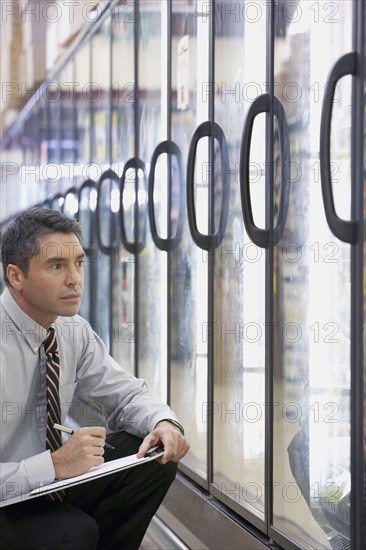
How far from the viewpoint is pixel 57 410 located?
8.23 ft

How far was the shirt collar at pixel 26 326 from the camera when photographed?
249 centimetres

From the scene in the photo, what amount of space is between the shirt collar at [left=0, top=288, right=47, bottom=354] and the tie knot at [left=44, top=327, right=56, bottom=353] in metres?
0.01

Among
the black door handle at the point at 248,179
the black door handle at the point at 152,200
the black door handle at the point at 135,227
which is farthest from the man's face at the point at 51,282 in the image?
the black door handle at the point at 135,227

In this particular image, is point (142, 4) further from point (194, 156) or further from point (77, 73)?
point (77, 73)

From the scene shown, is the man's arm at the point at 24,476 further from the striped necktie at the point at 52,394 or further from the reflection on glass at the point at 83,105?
the reflection on glass at the point at 83,105

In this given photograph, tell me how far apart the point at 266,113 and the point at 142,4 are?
189 centimetres

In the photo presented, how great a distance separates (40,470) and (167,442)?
0.35m

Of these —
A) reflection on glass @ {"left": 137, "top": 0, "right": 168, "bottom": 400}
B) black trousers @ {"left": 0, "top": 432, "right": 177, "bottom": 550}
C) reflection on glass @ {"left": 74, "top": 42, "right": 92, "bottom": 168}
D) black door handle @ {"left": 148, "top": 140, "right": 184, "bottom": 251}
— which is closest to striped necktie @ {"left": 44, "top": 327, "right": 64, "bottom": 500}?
black trousers @ {"left": 0, "top": 432, "right": 177, "bottom": 550}

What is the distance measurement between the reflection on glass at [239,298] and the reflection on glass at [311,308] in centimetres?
17

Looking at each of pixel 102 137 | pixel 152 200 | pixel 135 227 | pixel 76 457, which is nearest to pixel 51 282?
pixel 76 457

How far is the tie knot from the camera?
99.3 inches

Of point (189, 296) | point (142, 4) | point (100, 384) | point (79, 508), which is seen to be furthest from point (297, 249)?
point (142, 4)

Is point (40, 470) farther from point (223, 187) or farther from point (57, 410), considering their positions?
point (223, 187)

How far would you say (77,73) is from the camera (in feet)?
20.2
